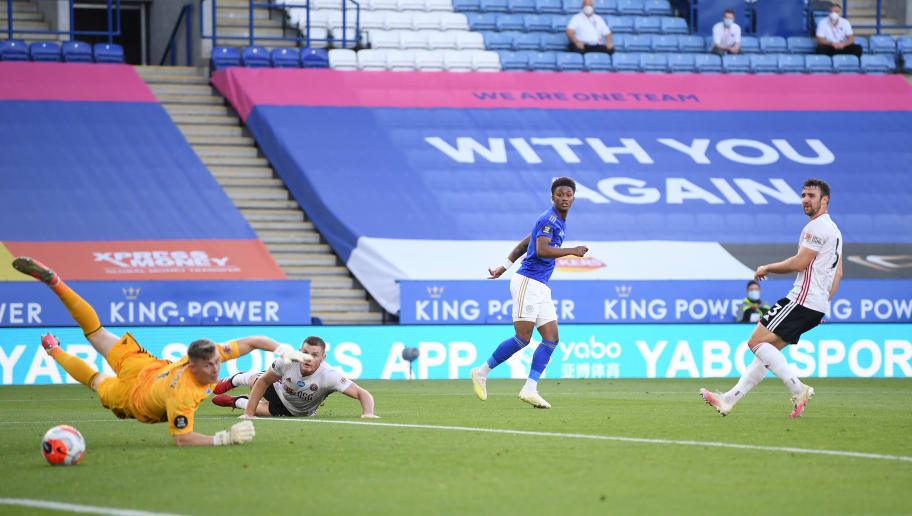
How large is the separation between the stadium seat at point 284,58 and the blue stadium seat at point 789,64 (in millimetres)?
10863

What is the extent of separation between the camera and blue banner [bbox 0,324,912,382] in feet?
64.4

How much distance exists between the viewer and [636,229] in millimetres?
24844

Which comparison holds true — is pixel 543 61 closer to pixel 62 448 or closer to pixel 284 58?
pixel 284 58

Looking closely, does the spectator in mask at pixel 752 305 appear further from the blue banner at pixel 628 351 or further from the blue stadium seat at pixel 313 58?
the blue stadium seat at pixel 313 58

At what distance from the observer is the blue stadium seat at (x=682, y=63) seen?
2866 centimetres

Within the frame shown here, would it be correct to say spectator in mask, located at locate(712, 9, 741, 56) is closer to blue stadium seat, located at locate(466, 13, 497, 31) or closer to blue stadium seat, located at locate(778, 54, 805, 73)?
blue stadium seat, located at locate(778, 54, 805, 73)

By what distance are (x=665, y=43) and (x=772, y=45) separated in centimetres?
267

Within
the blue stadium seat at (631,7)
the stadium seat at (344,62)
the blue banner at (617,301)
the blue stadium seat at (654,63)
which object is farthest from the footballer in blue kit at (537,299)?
the blue stadium seat at (631,7)

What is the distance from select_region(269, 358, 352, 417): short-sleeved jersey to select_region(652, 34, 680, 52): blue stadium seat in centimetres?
1969

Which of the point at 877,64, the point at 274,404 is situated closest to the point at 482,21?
the point at 877,64

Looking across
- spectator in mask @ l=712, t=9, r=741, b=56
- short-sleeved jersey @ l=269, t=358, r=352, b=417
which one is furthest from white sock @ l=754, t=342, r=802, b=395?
spectator in mask @ l=712, t=9, r=741, b=56

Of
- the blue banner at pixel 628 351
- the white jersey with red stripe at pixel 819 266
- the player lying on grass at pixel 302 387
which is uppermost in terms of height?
the white jersey with red stripe at pixel 819 266

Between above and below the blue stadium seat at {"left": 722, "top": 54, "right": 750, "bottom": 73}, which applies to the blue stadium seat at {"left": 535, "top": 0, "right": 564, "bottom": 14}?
above

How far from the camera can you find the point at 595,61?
28.2 metres
